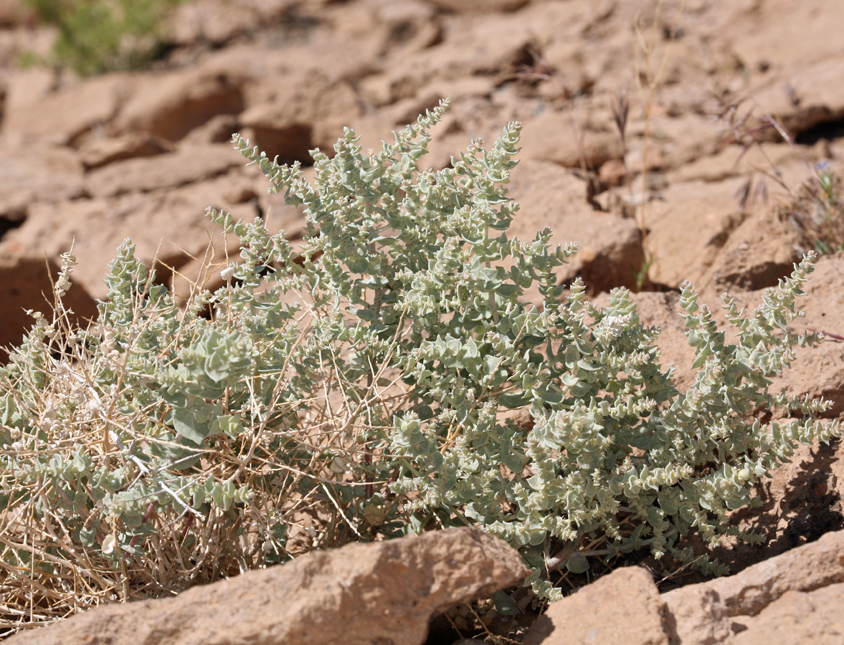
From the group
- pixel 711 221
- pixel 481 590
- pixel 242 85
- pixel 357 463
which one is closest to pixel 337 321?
pixel 357 463

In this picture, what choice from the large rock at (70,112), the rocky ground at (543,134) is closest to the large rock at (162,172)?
the rocky ground at (543,134)

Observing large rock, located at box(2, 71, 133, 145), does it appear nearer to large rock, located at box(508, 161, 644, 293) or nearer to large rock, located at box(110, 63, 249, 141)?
large rock, located at box(110, 63, 249, 141)

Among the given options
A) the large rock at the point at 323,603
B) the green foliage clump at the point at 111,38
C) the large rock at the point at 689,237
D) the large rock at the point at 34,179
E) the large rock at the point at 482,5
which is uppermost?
the green foliage clump at the point at 111,38

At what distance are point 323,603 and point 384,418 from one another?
64cm

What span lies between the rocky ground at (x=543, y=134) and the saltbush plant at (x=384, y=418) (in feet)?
1.04

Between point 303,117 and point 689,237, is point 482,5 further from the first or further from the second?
point 689,237

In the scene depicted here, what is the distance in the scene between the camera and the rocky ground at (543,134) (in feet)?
10.2

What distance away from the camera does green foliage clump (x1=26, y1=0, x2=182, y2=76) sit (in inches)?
338

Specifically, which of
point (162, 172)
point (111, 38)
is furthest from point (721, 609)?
point (111, 38)

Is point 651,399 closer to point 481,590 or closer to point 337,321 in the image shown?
point 481,590

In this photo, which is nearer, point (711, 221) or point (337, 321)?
point (337, 321)

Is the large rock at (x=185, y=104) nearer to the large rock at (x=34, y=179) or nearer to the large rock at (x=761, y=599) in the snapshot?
the large rock at (x=34, y=179)

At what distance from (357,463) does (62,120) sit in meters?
7.00

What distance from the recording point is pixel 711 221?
346cm
